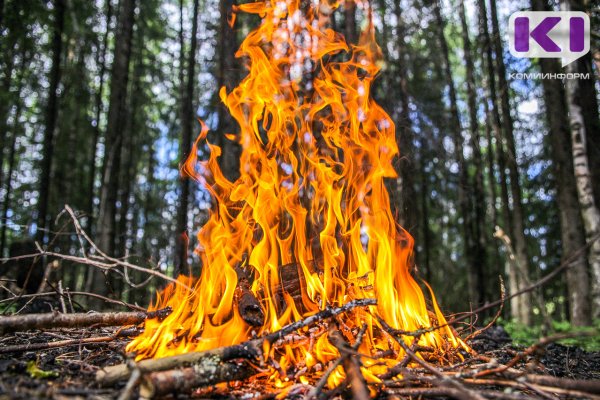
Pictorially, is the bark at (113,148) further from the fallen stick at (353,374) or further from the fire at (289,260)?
the fallen stick at (353,374)

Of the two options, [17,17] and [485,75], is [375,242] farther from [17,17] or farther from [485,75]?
[485,75]

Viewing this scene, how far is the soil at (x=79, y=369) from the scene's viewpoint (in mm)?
2506

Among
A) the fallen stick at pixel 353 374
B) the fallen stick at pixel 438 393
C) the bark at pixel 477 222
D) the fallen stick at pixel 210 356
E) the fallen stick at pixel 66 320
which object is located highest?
the bark at pixel 477 222

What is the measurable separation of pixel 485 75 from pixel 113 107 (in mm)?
11174

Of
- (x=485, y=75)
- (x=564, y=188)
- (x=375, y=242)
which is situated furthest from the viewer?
(x=485, y=75)

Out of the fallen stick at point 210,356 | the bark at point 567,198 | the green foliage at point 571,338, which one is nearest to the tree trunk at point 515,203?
the bark at point 567,198

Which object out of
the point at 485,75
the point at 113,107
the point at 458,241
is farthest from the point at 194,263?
the point at 458,241

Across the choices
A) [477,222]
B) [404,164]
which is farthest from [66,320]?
[477,222]

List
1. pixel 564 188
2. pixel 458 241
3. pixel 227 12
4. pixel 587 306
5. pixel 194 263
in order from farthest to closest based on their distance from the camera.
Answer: pixel 458 241, pixel 194 263, pixel 227 12, pixel 564 188, pixel 587 306

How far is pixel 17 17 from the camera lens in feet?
29.0

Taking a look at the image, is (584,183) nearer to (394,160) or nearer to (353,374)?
(394,160)

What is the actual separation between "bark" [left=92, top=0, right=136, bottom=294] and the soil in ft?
13.1

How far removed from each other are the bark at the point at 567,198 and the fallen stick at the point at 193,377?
6.91 m

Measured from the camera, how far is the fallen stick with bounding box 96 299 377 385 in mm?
2680
